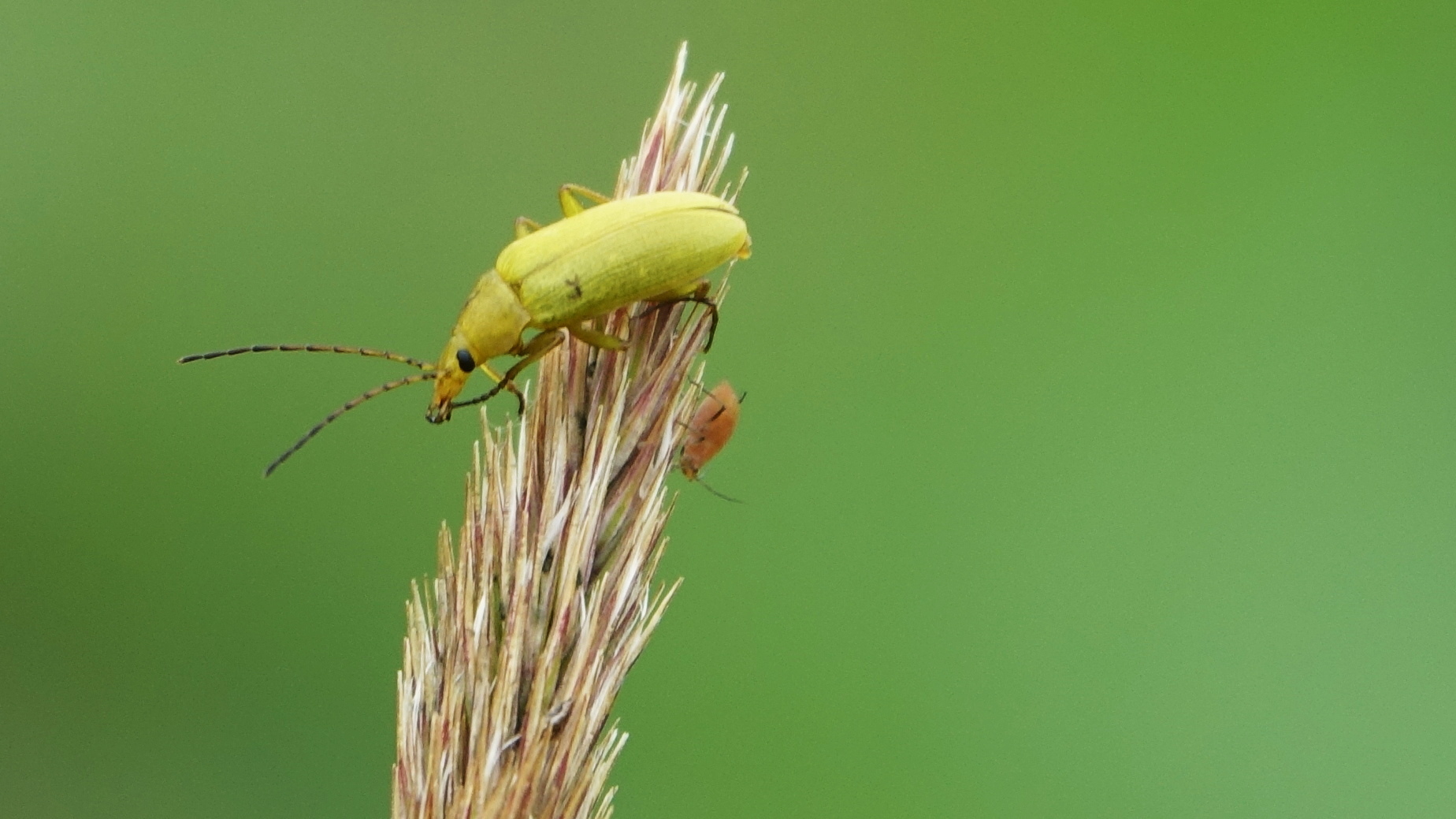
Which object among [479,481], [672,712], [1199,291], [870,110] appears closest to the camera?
[479,481]

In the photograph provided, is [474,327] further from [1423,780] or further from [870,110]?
[1423,780]

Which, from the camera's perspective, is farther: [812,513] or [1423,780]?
[812,513]

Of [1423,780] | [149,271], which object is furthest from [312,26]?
[1423,780]

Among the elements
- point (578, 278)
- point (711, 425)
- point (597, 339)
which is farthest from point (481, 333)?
point (711, 425)

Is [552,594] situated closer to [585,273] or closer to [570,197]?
[585,273]

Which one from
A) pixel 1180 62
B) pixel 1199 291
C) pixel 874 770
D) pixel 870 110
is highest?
pixel 1180 62

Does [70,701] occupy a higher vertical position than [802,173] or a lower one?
lower
